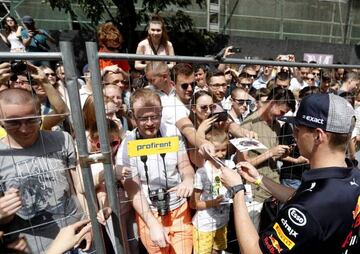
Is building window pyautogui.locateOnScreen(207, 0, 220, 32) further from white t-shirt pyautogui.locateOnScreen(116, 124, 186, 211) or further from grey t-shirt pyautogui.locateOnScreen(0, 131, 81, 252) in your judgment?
grey t-shirt pyautogui.locateOnScreen(0, 131, 81, 252)

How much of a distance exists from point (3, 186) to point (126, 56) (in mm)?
959

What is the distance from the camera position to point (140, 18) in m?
8.09

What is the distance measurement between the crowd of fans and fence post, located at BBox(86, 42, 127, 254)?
0.07 m

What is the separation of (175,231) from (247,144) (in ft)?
2.68

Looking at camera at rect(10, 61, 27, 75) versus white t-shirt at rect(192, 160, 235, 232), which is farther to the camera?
white t-shirt at rect(192, 160, 235, 232)

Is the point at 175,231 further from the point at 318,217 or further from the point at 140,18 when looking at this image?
the point at 140,18

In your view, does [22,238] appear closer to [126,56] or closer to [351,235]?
[126,56]

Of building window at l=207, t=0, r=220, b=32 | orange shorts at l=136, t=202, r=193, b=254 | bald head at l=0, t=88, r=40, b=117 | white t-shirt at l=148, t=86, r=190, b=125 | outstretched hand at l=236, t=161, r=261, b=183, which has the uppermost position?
building window at l=207, t=0, r=220, b=32

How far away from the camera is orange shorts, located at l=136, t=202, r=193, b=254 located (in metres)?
2.25

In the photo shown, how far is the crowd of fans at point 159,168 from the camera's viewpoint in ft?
5.24

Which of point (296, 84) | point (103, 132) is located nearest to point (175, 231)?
point (103, 132)

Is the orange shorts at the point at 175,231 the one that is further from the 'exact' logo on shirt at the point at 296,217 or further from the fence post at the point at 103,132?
the 'exact' logo on shirt at the point at 296,217

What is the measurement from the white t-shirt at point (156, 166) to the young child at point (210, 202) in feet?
0.88

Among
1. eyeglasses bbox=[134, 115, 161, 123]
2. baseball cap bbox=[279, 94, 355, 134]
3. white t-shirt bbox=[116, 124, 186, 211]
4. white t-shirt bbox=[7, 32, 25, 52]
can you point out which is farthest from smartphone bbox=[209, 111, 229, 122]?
white t-shirt bbox=[7, 32, 25, 52]
